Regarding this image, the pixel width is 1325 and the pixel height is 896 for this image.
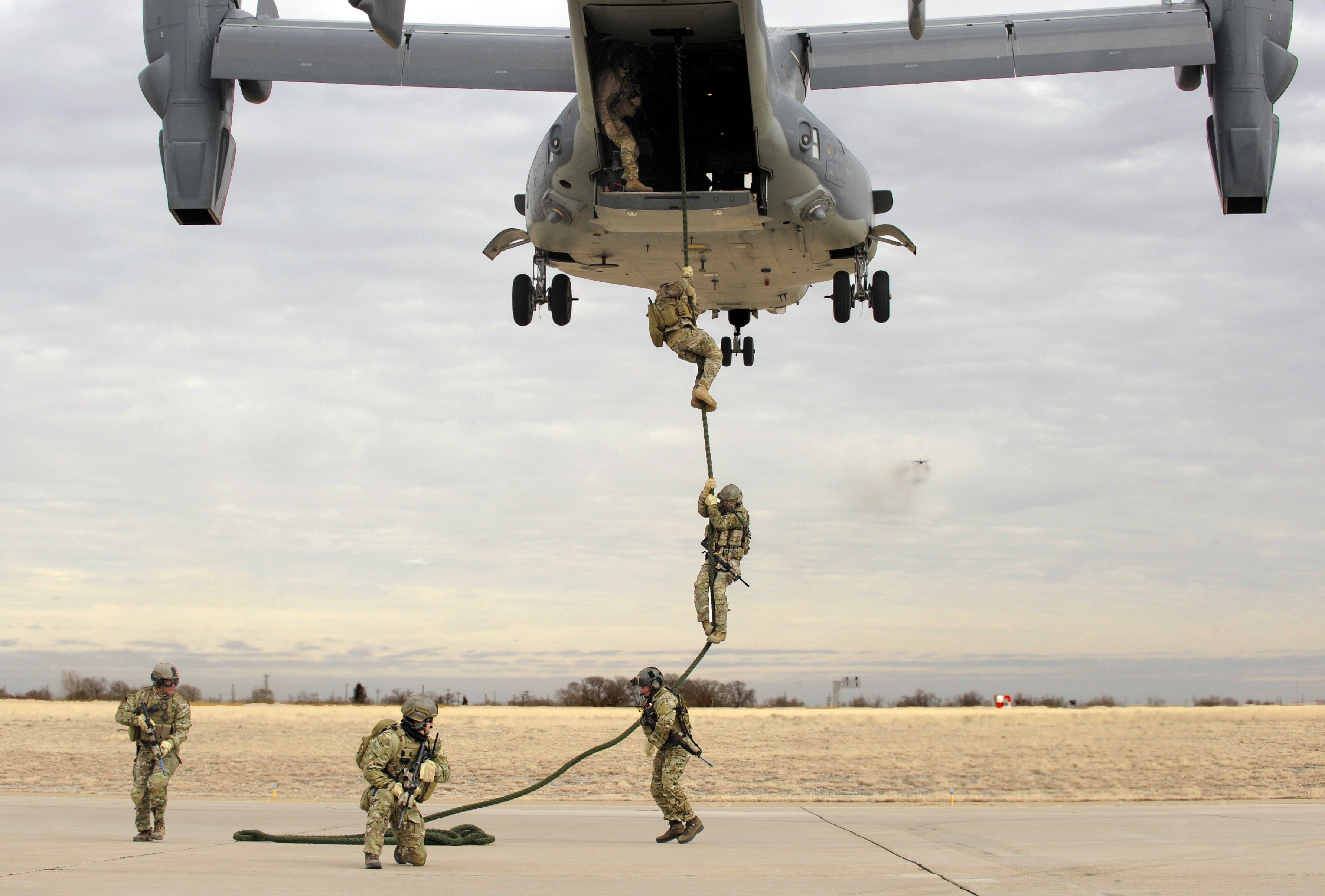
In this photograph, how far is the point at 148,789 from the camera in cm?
1098

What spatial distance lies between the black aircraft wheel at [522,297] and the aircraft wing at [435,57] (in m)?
2.72

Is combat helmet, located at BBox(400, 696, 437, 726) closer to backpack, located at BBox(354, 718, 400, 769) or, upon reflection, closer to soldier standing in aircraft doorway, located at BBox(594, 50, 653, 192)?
backpack, located at BBox(354, 718, 400, 769)

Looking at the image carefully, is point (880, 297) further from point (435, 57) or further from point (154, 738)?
point (154, 738)

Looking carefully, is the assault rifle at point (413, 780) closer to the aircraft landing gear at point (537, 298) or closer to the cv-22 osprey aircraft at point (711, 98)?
the cv-22 osprey aircraft at point (711, 98)

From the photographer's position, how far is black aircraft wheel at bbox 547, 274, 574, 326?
18016 millimetres

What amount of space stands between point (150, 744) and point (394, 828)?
326cm

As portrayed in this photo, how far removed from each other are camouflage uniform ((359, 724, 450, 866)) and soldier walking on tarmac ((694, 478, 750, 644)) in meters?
2.78

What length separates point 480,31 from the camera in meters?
16.9

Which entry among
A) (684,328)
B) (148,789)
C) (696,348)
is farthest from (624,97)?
(148,789)

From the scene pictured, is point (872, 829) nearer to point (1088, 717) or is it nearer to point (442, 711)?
point (1088, 717)

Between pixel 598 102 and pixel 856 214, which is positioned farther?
pixel 856 214

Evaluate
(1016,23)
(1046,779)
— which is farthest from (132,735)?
(1046,779)

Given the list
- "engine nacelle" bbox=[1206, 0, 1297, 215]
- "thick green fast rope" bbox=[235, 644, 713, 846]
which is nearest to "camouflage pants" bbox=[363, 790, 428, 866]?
"thick green fast rope" bbox=[235, 644, 713, 846]

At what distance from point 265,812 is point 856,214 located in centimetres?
1066
